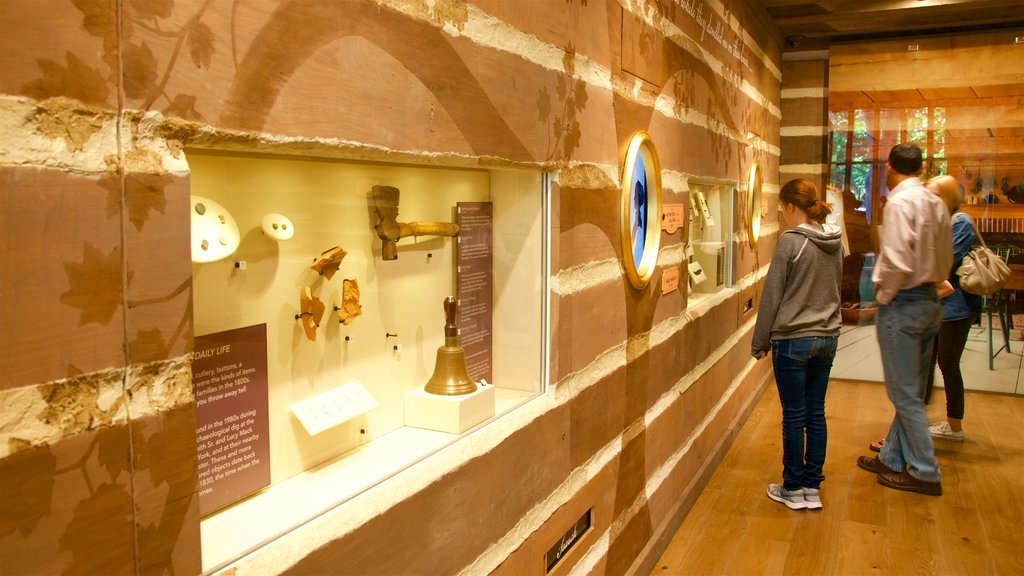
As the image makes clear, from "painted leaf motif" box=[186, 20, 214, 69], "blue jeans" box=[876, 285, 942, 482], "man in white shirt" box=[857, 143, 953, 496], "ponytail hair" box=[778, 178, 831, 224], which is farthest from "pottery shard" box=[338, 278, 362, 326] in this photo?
"blue jeans" box=[876, 285, 942, 482]

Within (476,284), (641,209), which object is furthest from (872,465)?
(476,284)

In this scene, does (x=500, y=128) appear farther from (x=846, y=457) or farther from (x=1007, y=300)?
(x=1007, y=300)

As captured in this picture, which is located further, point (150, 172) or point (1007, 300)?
point (1007, 300)

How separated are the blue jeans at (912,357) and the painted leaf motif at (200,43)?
3.45 m

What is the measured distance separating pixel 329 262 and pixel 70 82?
0.67 metres

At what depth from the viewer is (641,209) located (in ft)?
9.85

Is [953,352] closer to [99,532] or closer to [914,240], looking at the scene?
[914,240]

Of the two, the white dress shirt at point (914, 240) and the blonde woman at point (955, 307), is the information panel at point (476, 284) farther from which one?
the blonde woman at point (955, 307)

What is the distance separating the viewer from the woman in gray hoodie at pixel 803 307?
3.46m

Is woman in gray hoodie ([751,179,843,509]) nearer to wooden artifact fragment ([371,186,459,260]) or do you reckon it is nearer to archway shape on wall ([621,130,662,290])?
archway shape on wall ([621,130,662,290])

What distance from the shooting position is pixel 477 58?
5.58 feet

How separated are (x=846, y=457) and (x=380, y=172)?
12.5ft

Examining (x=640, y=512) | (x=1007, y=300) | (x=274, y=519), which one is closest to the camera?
(x=274, y=519)

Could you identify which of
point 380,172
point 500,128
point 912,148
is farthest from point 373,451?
point 912,148
